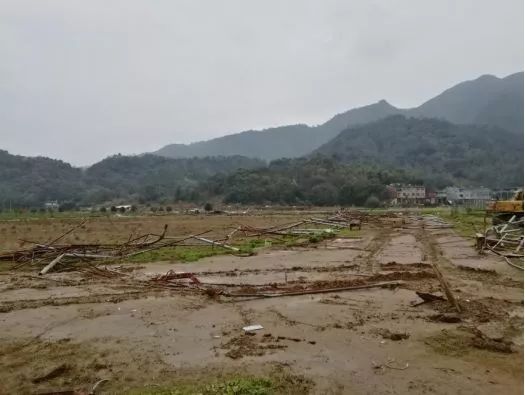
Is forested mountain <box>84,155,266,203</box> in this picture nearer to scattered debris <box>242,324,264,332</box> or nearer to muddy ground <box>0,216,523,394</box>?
muddy ground <box>0,216,523,394</box>

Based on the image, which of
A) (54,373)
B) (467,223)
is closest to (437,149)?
(467,223)

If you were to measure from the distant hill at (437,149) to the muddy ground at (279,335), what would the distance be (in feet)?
378

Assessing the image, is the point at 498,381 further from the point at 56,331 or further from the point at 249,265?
the point at 249,265

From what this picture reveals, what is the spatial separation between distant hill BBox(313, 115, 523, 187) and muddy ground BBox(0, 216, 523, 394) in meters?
115

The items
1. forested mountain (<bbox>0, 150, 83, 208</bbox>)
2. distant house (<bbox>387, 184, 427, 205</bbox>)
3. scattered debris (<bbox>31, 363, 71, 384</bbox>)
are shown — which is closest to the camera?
scattered debris (<bbox>31, 363, 71, 384</bbox>)

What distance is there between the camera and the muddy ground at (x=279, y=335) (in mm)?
5402

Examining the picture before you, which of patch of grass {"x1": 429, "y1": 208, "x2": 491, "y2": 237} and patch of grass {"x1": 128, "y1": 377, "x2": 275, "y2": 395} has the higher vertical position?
patch of grass {"x1": 128, "y1": 377, "x2": 275, "y2": 395}

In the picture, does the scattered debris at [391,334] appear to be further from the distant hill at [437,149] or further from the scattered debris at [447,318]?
the distant hill at [437,149]

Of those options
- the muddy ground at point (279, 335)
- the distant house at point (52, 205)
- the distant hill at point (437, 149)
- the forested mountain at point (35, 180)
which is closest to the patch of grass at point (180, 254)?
the muddy ground at point (279, 335)

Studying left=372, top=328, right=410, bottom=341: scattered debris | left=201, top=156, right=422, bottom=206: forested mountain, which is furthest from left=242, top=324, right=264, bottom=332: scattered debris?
left=201, top=156, right=422, bottom=206: forested mountain

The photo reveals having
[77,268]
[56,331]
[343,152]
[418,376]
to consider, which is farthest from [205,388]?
[343,152]

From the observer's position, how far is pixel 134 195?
12069cm

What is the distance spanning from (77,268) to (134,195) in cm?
11020

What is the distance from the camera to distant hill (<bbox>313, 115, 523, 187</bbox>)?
131 m
